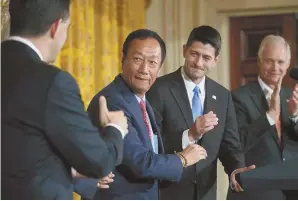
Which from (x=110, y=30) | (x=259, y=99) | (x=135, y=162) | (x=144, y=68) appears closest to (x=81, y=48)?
(x=110, y=30)

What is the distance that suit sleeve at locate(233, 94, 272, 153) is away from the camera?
2.72 meters

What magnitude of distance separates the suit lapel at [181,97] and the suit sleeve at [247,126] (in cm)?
29

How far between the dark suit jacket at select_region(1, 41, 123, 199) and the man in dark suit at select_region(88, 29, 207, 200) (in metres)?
0.47

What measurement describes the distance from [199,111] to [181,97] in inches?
4.4

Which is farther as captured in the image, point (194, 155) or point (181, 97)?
point (181, 97)

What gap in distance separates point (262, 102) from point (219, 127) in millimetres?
294

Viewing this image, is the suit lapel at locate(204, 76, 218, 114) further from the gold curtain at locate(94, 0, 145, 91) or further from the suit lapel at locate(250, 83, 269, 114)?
the gold curtain at locate(94, 0, 145, 91)

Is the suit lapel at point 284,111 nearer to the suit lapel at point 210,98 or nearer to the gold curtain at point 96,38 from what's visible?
the suit lapel at point 210,98

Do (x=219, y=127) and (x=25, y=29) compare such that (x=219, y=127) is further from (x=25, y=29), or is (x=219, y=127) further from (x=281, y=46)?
(x=25, y=29)

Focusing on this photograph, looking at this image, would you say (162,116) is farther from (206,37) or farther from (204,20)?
(204,20)

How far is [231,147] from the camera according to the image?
274 cm

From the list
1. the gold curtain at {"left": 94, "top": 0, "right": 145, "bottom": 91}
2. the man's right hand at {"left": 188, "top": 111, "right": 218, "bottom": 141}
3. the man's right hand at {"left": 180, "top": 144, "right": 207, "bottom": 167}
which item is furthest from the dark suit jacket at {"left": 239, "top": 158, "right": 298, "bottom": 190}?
the gold curtain at {"left": 94, "top": 0, "right": 145, "bottom": 91}

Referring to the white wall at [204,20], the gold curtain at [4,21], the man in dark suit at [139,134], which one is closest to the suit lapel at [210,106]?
the man in dark suit at [139,134]

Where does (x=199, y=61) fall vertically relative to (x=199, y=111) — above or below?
above
